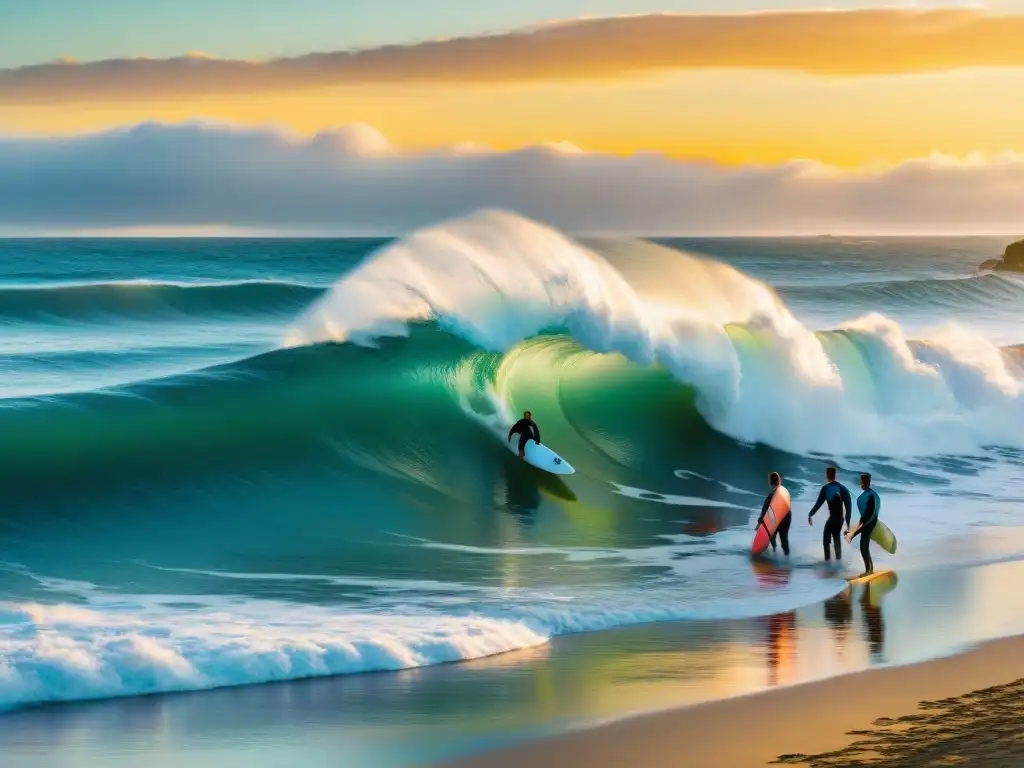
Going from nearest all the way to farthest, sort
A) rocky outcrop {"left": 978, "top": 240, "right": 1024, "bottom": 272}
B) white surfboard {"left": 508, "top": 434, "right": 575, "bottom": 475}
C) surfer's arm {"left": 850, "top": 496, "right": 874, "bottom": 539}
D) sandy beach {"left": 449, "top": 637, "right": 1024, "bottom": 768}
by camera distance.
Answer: sandy beach {"left": 449, "top": 637, "right": 1024, "bottom": 768}, surfer's arm {"left": 850, "top": 496, "right": 874, "bottom": 539}, white surfboard {"left": 508, "top": 434, "right": 575, "bottom": 475}, rocky outcrop {"left": 978, "top": 240, "right": 1024, "bottom": 272}

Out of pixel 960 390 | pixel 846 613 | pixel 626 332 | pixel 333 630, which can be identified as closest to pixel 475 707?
pixel 333 630

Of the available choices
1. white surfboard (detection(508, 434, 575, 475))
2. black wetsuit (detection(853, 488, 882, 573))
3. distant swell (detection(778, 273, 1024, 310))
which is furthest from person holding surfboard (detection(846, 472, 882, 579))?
distant swell (detection(778, 273, 1024, 310))

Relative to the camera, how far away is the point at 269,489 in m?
14.4

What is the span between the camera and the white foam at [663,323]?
732 inches

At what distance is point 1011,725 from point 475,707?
2634mm

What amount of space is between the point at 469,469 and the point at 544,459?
730 mm

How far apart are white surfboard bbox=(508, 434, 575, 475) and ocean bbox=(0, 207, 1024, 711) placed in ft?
0.40

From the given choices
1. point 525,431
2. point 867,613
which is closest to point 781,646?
point 867,613

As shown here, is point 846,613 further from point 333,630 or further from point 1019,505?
point 1019,505

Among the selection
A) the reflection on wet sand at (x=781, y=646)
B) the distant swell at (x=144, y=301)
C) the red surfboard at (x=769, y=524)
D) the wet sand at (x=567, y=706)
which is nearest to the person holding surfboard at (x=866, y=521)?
the red surfboard at (x=769, y=524)

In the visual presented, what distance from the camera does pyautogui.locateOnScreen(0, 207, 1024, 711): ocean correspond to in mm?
9961

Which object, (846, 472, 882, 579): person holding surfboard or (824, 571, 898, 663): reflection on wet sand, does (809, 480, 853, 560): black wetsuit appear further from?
(824, 571, 898, 663): reflection on wet sand

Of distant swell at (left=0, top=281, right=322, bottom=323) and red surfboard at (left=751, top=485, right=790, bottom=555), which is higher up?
distant swell at (left=0, top=281, right=322, bottom=323)

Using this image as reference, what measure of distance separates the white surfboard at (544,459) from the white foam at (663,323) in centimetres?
311
